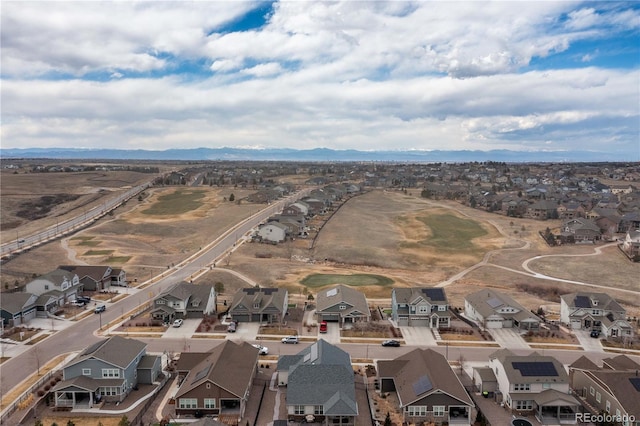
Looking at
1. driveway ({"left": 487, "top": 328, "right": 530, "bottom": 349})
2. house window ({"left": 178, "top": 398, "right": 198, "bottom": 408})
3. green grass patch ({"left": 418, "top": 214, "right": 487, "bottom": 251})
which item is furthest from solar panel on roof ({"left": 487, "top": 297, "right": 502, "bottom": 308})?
green grass patch ({"left": 418, "top": 214, "right": 487, "bottom": 251})

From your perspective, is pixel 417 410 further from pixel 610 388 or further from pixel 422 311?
pixel 422 311

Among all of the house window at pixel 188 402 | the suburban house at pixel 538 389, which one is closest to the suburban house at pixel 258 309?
the house window at pixel 188 402

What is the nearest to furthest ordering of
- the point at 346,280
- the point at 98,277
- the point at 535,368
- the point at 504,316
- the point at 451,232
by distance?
the point at 535,368 < the point at 504,316 < the point at 98,277 < the point at 346,280 < the point at 451,232

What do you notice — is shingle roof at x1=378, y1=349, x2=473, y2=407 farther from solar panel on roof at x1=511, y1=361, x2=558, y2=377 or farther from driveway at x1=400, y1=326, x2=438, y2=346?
driveway at x1=400, y1=326, x2=438, y2=346

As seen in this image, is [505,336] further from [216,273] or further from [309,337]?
[216,273]

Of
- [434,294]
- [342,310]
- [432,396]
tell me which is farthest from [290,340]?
[434,294]
